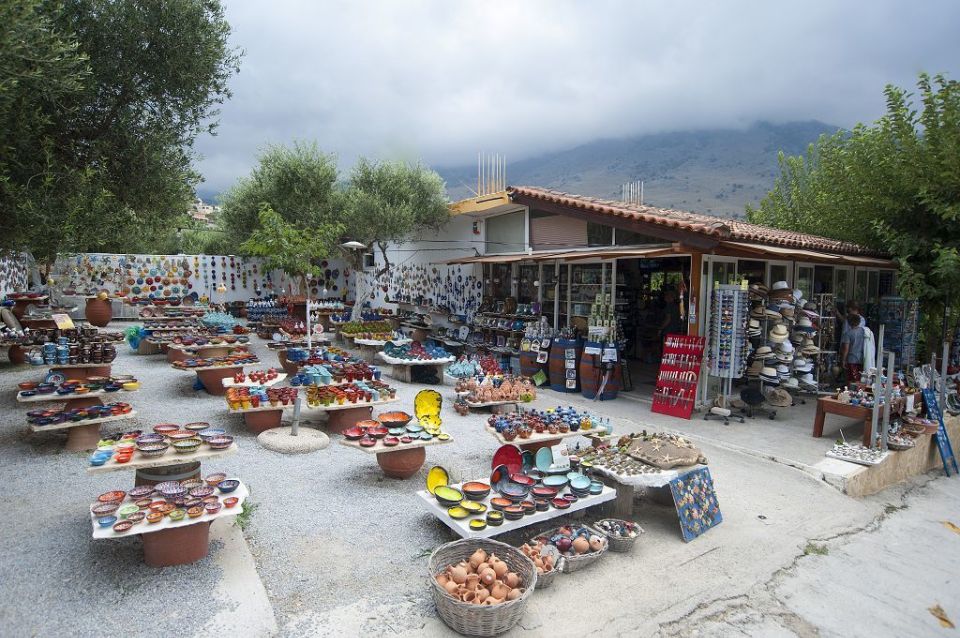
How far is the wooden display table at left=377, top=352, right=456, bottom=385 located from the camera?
9914 millimetres

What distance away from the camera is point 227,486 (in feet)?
12.9

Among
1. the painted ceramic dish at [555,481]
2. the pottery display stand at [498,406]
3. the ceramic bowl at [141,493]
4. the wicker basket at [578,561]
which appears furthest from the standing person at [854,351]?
the ceramic bowl at [141,493]

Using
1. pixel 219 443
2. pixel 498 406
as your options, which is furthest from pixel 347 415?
pixel 219 443

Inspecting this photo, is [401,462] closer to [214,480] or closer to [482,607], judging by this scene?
[214,480]

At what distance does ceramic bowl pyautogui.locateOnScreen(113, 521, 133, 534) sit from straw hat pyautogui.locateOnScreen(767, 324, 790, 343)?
27.4 ft

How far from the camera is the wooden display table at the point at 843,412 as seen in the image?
696 centimetres

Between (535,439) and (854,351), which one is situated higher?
(854,351)

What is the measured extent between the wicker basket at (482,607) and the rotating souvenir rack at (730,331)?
5.55 metres

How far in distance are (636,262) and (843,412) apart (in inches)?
225

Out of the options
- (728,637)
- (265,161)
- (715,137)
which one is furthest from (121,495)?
(715,137)

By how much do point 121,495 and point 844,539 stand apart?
5.87m

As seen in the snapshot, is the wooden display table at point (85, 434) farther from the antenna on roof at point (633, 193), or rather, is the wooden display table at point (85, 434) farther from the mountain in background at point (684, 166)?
the mountain in background at point (684, 166)

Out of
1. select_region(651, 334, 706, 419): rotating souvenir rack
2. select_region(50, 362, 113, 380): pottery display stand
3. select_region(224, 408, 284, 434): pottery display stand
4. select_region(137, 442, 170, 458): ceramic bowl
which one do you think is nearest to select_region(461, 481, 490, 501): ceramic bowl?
select_region(137, 442, 170, 458): ceramic bowl

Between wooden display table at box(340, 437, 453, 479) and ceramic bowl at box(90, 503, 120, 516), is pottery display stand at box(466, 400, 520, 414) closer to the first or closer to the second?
wooden display table at box(340, 437, 453, 479)
